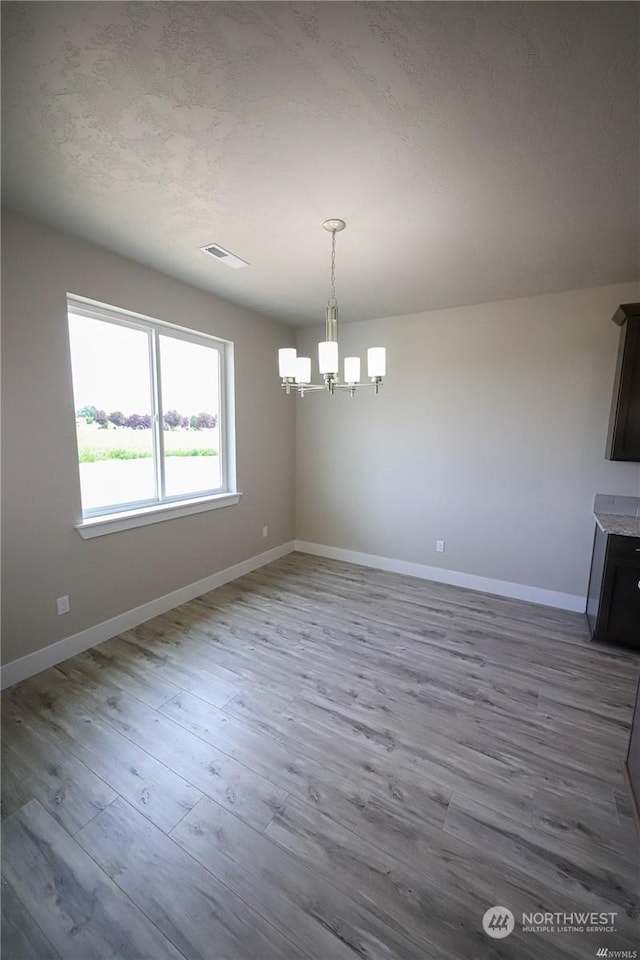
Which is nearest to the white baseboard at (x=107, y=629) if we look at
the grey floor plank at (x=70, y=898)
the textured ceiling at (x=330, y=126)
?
the grey floor plank at (x=70, y=898)

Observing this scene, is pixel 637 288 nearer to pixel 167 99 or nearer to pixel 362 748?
pixel 167 99

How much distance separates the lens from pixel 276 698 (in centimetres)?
213

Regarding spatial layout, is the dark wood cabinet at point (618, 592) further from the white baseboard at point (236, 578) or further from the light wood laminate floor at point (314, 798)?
the white baseboard at point (236, 578)

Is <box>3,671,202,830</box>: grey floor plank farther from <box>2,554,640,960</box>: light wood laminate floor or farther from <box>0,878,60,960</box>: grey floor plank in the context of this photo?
<box>0,878,60,960</box>: grey floor plank

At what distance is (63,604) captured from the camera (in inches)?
96.7

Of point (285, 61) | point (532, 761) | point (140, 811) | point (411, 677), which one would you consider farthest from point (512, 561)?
point (285, 61)

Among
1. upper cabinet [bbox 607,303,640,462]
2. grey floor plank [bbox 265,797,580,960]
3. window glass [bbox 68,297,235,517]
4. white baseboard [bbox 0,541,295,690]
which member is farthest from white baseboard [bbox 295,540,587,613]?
grey floor plank [bbox 265,797,580,960]

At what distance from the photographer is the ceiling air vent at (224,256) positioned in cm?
244

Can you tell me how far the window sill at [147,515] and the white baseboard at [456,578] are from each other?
1.43 m

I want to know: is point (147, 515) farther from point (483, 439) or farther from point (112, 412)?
point (483, 439)

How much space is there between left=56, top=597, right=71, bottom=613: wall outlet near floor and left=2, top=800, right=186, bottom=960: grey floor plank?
1198 millimetres

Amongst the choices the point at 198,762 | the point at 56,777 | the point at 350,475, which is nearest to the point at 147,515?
the point at 56,777

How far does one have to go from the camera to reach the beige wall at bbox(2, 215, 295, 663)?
2.15 meters

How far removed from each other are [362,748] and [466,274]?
3.18 meters
